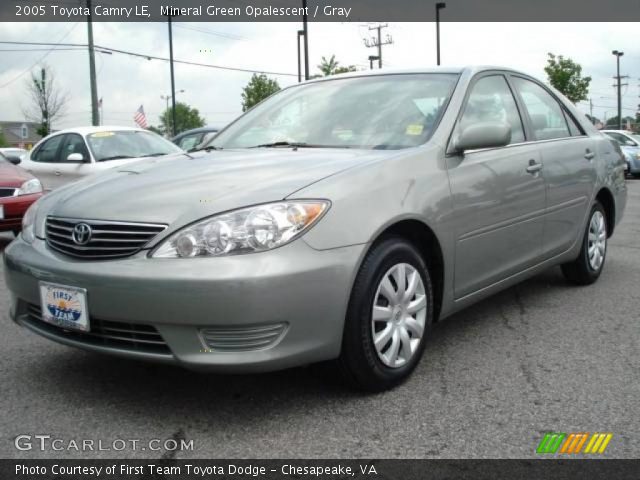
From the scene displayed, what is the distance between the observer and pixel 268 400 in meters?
3.03

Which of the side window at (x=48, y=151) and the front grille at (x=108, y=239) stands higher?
the side window at (x=48, y=151)

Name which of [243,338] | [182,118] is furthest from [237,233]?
[182,118]

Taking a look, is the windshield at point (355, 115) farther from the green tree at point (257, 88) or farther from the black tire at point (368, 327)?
the green tree at point (257, 88)

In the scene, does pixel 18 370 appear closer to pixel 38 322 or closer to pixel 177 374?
pixel 38 322

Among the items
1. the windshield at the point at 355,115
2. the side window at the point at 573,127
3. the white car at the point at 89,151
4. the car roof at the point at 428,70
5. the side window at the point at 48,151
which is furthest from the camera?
the side window at the point at 48,151

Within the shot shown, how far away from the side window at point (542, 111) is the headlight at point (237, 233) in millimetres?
2334

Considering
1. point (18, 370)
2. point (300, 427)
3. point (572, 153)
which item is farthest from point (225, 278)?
point (572, 153)

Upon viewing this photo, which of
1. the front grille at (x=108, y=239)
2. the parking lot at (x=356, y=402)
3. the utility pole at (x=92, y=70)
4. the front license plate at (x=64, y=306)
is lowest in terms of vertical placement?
the parking lot at (x=356, y=402)

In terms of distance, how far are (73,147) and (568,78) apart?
3604 cm

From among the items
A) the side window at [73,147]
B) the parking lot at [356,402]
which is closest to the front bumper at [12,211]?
the side window at [73,147]

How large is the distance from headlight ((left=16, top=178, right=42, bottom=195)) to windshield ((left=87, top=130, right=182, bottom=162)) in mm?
1738

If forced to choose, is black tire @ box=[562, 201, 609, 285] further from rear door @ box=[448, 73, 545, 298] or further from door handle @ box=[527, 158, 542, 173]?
door handle @ box=[527, 158, 542, 173]

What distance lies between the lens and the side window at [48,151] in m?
10.4

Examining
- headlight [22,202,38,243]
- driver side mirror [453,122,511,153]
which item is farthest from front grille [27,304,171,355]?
driver side mirror [453,122,511,153]
